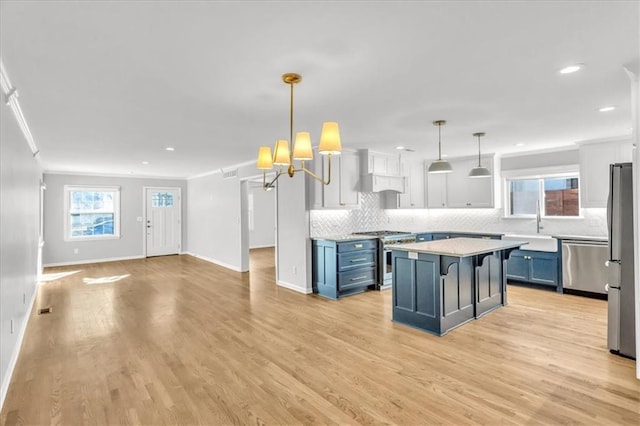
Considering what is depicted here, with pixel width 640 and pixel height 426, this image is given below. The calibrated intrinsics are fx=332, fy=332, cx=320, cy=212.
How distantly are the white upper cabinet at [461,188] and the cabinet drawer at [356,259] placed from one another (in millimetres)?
2308

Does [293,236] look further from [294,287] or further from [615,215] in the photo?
[615,215]

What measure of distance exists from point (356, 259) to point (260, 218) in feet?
22.9

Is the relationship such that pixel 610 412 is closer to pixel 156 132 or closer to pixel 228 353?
pixel 228 353

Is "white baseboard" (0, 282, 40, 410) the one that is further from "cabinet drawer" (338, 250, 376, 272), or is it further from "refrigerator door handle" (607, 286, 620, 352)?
"refrigerator door handle" (607, 286, 620, 352)

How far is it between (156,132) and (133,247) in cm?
618

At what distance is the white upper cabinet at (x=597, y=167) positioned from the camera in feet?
16.3

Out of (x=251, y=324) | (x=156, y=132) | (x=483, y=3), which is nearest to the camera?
(x=483, y=3)

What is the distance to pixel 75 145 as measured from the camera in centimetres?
522

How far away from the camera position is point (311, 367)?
9.52 ft

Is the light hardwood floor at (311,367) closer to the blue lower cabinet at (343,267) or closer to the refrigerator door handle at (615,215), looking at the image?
the blue lower cabinet at (343,267)

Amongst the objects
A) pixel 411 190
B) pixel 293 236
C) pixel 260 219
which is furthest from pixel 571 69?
pixel 260 219

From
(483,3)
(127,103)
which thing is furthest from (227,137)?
(483,3)

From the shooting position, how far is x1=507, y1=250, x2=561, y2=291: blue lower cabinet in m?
5.32

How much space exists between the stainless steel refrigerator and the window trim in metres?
2.75
